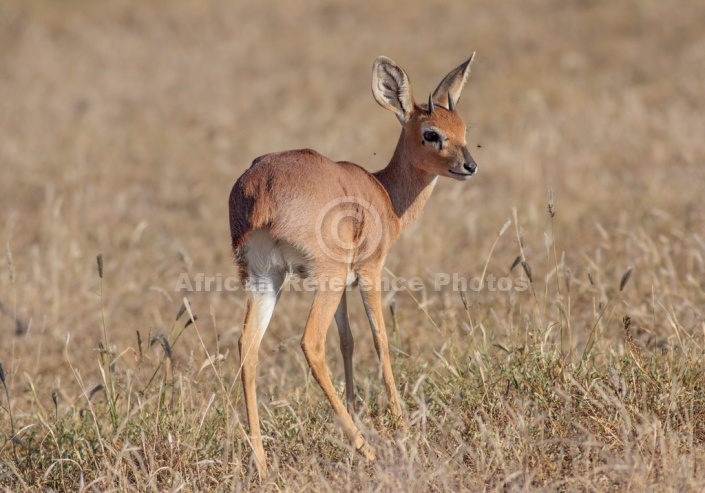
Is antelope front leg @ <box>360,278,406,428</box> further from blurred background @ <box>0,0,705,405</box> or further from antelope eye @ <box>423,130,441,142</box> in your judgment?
antelope eye @ <box>423,130,441,142</box>

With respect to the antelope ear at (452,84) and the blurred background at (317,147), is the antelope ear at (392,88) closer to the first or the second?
the antelope ear at (452,84)

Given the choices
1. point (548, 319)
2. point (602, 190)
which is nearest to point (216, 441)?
point (548, 319)

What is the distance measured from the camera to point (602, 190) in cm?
905

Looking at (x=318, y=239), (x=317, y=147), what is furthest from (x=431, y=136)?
(x=317, y=147)

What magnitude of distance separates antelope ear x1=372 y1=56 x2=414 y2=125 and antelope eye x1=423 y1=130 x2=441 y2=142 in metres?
0.26

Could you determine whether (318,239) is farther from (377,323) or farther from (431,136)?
(431,136)

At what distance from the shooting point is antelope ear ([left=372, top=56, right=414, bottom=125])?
4988mm

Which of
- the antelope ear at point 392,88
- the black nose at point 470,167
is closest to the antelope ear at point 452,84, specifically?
the antelope ear at point 392,88

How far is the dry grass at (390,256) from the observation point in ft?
13.4

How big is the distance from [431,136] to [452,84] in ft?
1.77

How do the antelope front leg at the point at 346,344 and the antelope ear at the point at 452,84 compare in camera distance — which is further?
the antelope ear at the point at 452,84

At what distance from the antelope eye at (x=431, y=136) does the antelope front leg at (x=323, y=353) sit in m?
1.18

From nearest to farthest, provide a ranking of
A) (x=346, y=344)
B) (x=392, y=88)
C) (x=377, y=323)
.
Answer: (x=377, y=323) → (x=346, y=344) → (x=392, y=88)

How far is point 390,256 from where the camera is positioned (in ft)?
26.1
